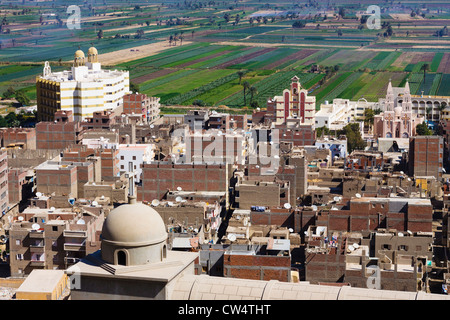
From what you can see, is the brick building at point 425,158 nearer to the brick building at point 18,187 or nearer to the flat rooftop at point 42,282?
the brick building at point 18,187

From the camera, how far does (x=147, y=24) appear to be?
161500 mm

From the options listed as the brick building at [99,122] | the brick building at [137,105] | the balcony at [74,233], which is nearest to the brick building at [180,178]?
the balcony at [74,233]

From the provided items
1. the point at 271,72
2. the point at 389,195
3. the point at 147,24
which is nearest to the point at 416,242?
the point at 389,195

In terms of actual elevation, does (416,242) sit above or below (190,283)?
below

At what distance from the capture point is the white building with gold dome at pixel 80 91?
57.1m

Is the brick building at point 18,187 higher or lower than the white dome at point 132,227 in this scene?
lower

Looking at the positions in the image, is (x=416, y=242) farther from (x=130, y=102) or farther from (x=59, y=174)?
(x=130, y=102)

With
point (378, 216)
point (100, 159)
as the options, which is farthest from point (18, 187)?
point (378, 216)

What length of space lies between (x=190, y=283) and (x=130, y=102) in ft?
154

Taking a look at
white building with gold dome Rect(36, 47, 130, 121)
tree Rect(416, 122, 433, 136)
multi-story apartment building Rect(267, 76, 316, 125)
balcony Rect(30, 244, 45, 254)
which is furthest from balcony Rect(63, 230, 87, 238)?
tree Rect(416, 122, 433, 136)

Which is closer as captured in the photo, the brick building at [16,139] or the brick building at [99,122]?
the brick building at [16,139]

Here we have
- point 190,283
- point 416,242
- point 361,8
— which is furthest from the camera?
point 361,8

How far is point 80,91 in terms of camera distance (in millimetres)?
57125

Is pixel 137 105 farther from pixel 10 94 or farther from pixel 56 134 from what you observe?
pixel 10 94
